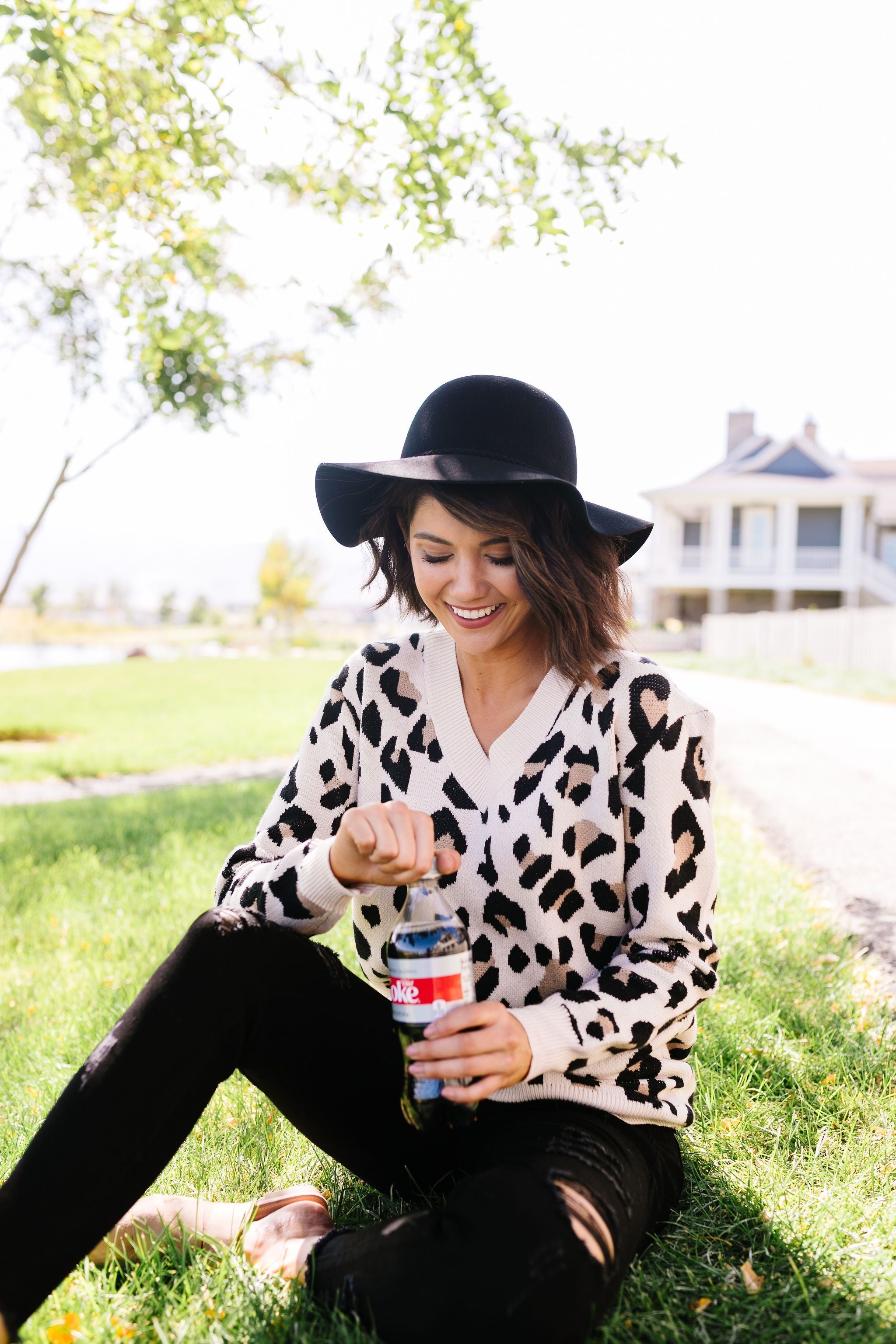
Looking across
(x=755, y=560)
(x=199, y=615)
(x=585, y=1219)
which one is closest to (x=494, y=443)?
(x=585, y=1219)

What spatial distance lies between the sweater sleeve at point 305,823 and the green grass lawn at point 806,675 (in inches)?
469

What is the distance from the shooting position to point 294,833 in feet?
7.87

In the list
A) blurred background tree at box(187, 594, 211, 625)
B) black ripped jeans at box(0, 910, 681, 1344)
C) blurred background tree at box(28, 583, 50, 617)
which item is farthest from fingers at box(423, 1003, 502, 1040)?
blurred background tree at box(187, 594, 211, 625)

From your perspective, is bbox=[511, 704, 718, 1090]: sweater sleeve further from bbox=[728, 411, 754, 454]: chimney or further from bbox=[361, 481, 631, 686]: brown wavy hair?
bbox=[728, 411, 754, 454]: chimney

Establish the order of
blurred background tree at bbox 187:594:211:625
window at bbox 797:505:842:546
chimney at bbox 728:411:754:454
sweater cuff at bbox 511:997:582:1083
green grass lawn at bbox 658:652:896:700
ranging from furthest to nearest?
blurred background tree at bbox 187:594:211:625, chimney at bbox 728:411:754:454, window at bbox 797:505:842:546, green grass lawn at bbox 658:652:896:700, sweater cuff at bbox 511:997:582:1083

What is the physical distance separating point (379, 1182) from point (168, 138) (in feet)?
17.4

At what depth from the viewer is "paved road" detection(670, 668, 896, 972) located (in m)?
4.84

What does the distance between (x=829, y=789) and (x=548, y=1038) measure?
6.06 m

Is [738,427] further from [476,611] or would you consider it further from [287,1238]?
[287,1238]

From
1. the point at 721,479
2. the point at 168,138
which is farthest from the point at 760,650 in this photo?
the point at 168,138

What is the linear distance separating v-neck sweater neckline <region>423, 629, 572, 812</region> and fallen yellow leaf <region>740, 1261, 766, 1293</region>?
996 mm

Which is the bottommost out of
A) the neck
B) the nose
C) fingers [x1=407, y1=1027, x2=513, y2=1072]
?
fingers [x1=407, y1=1027, x2=513, y2=1072]

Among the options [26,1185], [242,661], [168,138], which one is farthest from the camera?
[242,661]

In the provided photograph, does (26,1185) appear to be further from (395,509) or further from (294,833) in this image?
(395,509)
